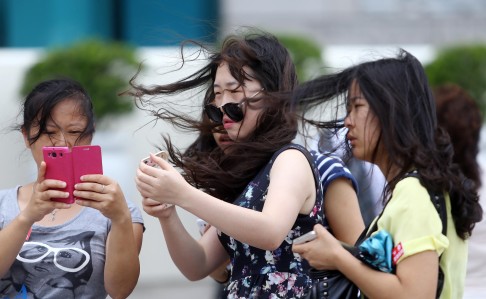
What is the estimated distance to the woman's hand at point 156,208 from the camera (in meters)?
3.11

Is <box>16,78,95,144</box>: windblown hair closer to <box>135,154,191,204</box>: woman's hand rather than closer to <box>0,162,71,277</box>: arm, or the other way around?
<box>0,162,71,277</box>: arm

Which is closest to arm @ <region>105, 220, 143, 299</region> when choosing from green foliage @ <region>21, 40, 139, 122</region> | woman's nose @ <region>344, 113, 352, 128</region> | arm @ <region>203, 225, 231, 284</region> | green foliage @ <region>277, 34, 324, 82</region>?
arm @ <region>203, 225, 231, 284</region>

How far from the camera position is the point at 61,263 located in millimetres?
3188

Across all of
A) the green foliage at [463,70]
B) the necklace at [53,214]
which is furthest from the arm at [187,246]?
the green foliage at [463,70]

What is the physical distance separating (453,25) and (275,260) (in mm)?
9403

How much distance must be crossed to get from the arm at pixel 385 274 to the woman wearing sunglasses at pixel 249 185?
6.3 inches

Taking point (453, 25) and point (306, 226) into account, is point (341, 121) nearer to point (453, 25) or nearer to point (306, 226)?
point (306, 226)

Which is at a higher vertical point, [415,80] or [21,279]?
[415,80]

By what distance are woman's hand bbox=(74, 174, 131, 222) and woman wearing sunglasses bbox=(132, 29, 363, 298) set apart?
0.11 m

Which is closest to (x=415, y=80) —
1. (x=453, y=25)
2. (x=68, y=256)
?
(x=68, y=256)

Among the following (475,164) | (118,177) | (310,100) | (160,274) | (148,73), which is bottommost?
(160,274)

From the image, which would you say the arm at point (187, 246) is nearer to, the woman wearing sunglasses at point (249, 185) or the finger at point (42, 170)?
the woman wearing sunglasses at point (249, 185)

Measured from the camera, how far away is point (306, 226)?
302 cm

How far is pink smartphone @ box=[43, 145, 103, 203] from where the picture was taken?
297cm
